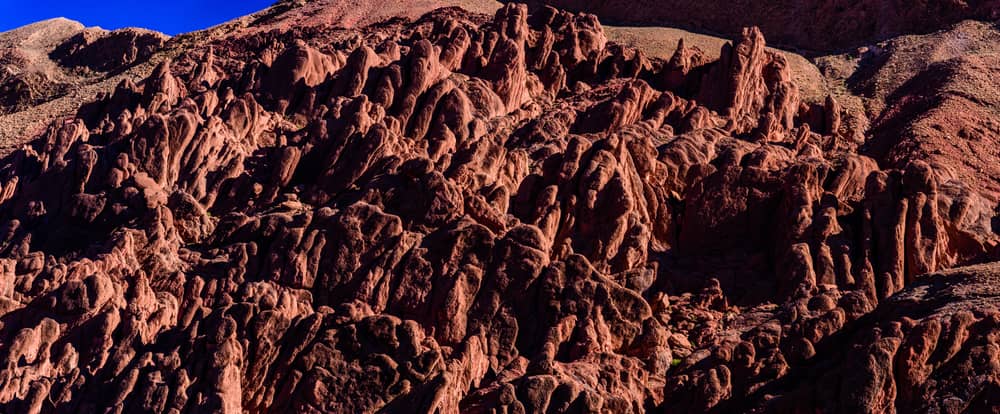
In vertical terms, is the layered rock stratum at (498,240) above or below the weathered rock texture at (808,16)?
below

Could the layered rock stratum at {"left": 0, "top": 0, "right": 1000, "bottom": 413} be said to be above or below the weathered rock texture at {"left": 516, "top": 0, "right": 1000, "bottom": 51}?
below

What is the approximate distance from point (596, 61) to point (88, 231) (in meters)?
34.3

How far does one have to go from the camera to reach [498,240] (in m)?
54.9

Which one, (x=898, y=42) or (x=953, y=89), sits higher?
(x=898, y=42)

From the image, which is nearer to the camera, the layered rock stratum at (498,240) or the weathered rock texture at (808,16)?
the layered rock stratum at (498,240)

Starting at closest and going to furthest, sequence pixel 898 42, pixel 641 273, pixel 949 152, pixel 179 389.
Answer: pixel 179 389
pixel 641 273
pixel 949 152
pixel 898 42

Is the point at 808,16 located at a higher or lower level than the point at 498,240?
higher

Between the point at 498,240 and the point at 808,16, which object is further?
the point at 808,16

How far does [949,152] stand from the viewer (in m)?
69.9

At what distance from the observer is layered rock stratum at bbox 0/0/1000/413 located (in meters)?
46.7

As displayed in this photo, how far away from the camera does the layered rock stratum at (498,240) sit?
4666 cm

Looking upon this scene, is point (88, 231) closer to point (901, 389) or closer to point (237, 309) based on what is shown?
point (237, 309)

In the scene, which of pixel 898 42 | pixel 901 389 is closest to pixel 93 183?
pixel 901 389

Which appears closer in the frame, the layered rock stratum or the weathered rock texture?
the layered rock stratum
